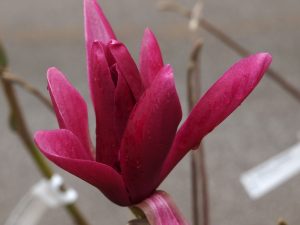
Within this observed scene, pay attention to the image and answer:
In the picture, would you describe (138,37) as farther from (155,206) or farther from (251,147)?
(155,206)

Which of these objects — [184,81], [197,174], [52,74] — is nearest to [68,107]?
[52,74]

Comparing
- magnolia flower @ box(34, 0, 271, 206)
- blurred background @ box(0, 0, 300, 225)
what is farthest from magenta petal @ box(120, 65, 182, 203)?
blurred background @ box(0, 0, 300, 225)

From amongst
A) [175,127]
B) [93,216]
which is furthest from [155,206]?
[93,216]

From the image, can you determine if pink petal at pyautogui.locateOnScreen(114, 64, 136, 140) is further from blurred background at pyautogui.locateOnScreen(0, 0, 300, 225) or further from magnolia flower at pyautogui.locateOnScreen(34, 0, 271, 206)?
blurred background at pyautogui.locateOnScreen(0, 0, 300, 225)

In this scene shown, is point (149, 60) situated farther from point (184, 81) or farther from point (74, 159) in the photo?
point (184, 81)

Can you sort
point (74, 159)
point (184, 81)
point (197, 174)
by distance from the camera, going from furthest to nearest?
1. point (184, 81)
2. point (197, 174)
3. point (74, 159)

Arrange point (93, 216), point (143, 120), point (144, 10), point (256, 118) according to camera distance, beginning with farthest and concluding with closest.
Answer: point (144, 10) → point (256, 118) → point (93, 216) → point (143, 120)

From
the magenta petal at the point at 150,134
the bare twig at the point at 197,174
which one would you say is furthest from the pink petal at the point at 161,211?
the bare twig at the point at 197,174
